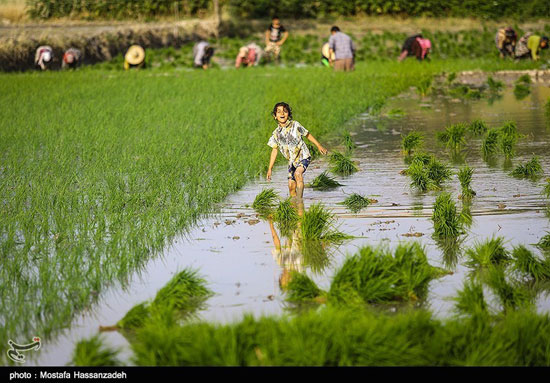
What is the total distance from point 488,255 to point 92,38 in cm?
2555

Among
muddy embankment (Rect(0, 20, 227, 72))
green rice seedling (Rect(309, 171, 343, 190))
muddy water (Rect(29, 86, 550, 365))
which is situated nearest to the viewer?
muddy water (Rect(29, 86, 550, 365))

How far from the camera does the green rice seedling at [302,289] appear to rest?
5738mm

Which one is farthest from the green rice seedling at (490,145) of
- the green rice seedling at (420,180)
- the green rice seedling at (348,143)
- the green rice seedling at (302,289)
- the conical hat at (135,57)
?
the conical hat at (135,57)

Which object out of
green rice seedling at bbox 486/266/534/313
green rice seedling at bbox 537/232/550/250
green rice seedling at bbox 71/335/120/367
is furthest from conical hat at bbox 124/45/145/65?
green rice seedling at bbox 71/335/120/367

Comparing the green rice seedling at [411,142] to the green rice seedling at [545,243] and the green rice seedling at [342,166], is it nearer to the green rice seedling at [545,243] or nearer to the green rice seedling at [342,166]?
the green rice seedling at [342,166]

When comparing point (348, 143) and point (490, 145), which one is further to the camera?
point (348, 143)

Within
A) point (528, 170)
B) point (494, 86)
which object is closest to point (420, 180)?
point (528, 170)

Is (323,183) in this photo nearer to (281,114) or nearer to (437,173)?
Result: (281,114)

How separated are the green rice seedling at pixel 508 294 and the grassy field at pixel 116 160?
87.3 inches

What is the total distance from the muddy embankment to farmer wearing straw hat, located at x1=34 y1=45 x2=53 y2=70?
597 mm

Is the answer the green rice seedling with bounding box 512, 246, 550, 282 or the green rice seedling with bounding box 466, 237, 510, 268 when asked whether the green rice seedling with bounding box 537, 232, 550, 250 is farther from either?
the green rice seedling with bounding box 512, 246, 550, 282

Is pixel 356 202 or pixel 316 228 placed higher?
pixel 316 228

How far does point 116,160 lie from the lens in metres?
11.3

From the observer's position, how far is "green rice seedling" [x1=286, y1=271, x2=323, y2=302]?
5738mm
